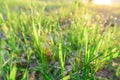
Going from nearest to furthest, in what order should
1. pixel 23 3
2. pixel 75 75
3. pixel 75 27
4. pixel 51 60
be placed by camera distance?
pixel 75 75 → pixel 51 60 → pixel 75 27 → pixel 23 3

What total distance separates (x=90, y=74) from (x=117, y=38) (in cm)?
81

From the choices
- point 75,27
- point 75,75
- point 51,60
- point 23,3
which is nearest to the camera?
point 75,75

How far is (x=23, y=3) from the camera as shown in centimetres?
464

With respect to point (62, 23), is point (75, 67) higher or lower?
lower

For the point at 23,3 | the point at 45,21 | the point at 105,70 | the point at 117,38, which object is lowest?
the point at 105,70

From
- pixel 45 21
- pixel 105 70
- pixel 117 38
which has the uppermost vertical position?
pixel 45 21

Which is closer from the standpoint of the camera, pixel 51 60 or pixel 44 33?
pixel 51 60

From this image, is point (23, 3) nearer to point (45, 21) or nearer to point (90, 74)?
point (45, 21)

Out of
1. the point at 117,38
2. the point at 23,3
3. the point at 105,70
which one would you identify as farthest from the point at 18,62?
the point at 23,3

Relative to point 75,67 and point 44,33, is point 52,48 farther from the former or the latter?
point 44,33

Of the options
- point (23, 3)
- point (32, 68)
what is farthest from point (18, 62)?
point (23, 3)

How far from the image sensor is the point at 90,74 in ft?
6.96

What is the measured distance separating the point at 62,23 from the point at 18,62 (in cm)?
132

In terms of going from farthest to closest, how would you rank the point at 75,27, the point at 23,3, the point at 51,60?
the point at 23,3 < the point at 75,27 < the point at 51,60
